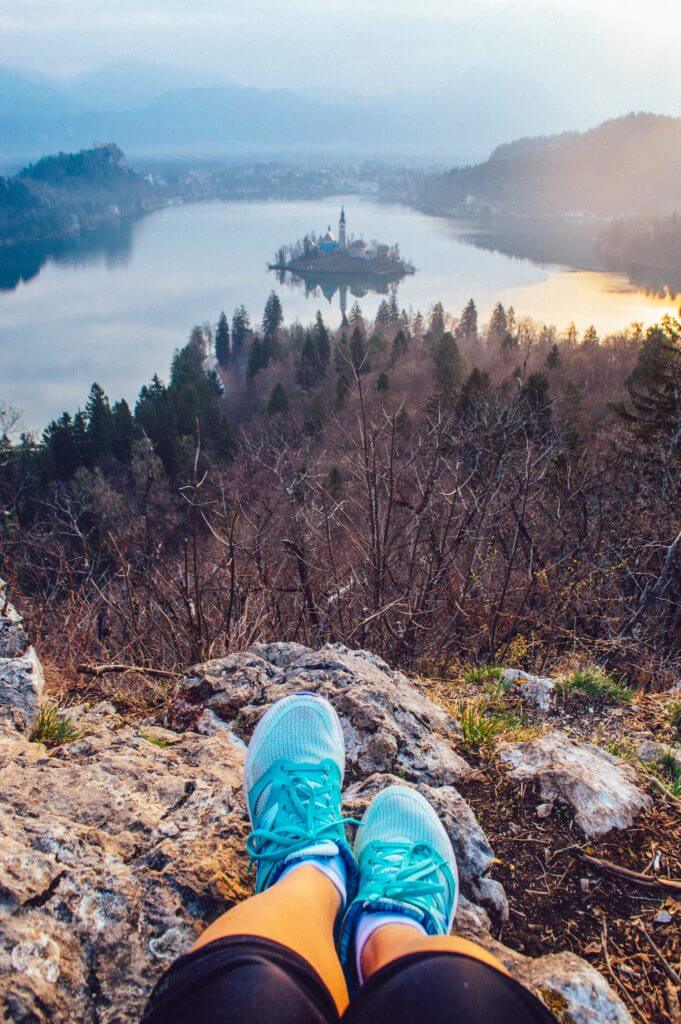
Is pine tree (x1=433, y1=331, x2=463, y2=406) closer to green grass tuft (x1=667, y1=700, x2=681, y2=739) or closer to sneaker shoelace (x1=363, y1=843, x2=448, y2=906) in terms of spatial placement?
green grass tuft (x1=667, y1=700, x2=681, y2=739)

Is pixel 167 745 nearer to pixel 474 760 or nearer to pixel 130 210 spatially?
pixel 474 760

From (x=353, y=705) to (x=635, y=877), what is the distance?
91 cm

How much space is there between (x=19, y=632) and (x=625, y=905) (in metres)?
2.62

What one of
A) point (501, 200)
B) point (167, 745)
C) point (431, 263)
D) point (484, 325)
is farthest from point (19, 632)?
point (501, 200)

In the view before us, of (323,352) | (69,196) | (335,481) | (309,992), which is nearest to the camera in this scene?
(309,992)

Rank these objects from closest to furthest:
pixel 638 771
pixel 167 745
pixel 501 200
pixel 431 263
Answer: pixel 638 771 → pixel 167 745 → pixel 431 263 → pixel 501 200

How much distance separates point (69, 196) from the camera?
10050cm

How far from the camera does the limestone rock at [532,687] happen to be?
266cm

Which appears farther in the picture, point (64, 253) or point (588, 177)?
point (588, 177)

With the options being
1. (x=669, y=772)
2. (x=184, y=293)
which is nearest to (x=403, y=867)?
(x=669, y=772)

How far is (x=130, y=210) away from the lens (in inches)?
4222

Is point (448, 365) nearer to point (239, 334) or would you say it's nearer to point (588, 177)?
point (239, 334)

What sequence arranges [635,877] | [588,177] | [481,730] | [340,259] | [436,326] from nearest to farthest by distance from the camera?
[635,877] → [481,730] → [436,326] → [340,259] → [588,177]

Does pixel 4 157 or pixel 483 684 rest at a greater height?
pixel 4 157
